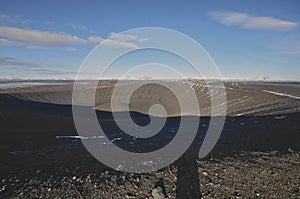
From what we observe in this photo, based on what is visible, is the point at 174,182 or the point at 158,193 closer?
the point at 158,193

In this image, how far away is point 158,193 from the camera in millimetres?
6254

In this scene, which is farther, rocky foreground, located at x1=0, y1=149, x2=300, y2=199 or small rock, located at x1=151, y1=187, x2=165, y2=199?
rocky foreground, located at x1=0, y1=149, x2=300, y2=199

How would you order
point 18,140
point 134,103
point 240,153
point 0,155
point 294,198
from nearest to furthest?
point 294,198, point 240,153, point 0,155, point 18,140, point 134,103

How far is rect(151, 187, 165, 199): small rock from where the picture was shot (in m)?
6.13

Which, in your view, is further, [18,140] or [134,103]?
[134,103]

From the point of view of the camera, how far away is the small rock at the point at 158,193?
6133mm

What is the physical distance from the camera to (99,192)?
6.45 m

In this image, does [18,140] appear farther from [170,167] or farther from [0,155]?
[170,167]

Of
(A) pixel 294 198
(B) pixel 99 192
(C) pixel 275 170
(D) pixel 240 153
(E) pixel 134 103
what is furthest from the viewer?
(E) pixel 134 103

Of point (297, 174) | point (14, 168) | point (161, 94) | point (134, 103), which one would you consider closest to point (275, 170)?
point (297, 174)

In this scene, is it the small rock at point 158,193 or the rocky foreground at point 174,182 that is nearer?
the small rock at point 158,193

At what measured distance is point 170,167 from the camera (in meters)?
8.19

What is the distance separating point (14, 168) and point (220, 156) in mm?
7729

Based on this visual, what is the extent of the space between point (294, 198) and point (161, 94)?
41160 millimetres
